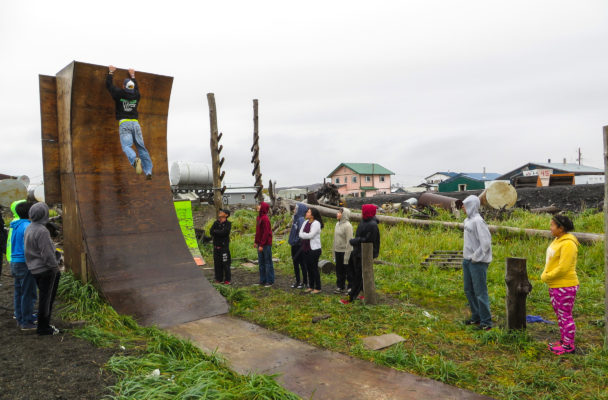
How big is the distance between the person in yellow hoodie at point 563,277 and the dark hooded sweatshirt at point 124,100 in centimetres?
635

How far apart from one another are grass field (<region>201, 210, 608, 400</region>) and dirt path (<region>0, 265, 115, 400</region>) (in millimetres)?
2304

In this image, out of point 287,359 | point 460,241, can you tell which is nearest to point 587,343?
point 287,359

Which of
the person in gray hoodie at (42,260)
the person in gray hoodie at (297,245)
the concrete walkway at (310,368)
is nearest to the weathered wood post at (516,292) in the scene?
the concrete walkway at (310,368)

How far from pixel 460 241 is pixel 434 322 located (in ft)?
17.6

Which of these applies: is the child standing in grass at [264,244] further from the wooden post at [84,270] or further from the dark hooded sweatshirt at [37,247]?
the dark hooded sweatshirt at [37,247]

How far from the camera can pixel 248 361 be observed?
449cm

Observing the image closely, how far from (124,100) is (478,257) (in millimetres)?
5879

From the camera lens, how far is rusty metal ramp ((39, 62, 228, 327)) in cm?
655

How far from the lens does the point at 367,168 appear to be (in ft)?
200

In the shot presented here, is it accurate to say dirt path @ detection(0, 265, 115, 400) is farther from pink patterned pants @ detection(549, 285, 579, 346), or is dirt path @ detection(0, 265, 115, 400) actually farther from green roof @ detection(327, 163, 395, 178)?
green roof @ detection(327, 163, 395, 178)

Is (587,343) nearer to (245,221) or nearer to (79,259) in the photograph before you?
(79,259)

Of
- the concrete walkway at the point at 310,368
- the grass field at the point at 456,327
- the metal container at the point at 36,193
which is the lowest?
the grass field at the point at 456,327

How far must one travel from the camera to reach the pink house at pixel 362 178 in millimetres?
57894

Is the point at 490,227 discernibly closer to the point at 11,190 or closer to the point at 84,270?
the point at 84,270
